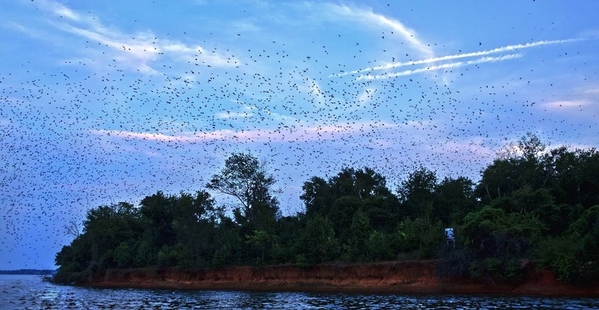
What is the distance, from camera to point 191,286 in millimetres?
71250

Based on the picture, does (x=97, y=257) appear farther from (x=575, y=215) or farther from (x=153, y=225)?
(x=575, y=215)

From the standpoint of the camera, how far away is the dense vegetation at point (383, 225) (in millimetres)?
46594

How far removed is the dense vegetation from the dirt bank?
1.04 metres

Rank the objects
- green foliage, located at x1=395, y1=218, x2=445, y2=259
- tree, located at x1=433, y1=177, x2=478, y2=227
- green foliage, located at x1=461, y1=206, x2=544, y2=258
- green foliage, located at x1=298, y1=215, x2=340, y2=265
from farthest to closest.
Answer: tree, located at x1=433, y1=177, x2=478, y2=227 → green foliage, located at x1=298, y1=215, x2=340, y2=265 → green foliage, located at x1=395, y1=218, x2=445, y2=259 → green foliage, located at x1=461, y1=206, x2=544, y2=258

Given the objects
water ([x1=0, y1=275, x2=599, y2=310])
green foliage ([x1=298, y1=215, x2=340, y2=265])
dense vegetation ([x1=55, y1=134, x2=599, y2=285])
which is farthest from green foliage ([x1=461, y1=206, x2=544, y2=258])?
green foliage ([x1=298, y1=215, x2=340, y2=265])

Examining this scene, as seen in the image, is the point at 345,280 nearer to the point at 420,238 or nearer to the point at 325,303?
the point at 420,238

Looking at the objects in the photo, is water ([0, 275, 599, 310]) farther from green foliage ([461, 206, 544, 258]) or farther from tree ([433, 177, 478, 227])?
tree ([433, 177, 478, 227])

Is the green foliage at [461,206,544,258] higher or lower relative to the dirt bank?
higher

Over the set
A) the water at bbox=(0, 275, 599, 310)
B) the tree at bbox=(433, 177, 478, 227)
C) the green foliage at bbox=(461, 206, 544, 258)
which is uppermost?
the tree at bbox=(433, 177, 478, 227)

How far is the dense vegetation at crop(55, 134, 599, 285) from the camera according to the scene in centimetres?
4659

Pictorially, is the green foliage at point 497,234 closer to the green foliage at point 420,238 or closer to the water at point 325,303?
the green foliage at point 420,238

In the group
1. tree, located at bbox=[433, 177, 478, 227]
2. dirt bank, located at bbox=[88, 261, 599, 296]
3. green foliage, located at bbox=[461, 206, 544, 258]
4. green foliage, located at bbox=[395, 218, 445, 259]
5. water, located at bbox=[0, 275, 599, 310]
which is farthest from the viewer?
tree, located at bbox=[433, 177, 478, 227]

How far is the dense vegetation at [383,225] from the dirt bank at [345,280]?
104 centimetres

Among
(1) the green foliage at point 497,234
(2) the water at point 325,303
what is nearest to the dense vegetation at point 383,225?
(1) the green foliage at point 497,234
